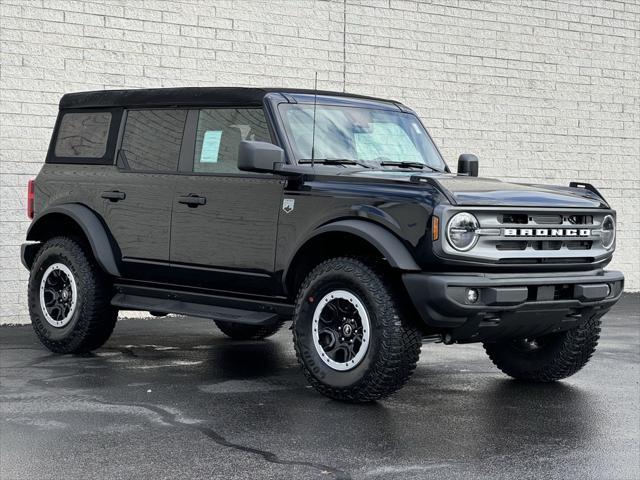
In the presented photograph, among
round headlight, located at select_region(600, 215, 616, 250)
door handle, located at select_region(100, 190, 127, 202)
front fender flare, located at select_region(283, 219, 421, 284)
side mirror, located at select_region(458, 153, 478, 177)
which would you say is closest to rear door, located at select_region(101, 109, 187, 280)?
door handle, located at select_region(100, 190, 127, 202)

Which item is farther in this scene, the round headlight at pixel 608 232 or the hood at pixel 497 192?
the round headlight at pixel 608 232

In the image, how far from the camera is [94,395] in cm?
741

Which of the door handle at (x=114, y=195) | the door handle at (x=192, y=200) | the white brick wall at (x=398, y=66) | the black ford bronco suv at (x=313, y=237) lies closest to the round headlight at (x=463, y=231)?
the black ford bronco suv at (x=313, y=237)

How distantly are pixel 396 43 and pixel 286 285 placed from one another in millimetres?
6936

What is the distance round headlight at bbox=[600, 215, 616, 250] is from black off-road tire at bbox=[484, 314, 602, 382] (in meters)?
0.52

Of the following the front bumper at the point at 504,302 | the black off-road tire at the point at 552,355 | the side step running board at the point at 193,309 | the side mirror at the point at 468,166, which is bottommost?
the black off-road tire at the point at 552,355

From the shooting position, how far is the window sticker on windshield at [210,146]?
27.5ft

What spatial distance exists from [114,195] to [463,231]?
3.17 metres

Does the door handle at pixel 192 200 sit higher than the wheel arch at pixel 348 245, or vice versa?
the door handle at pixel 192 200

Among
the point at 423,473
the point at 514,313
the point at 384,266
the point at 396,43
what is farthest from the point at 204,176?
the point at 396,43

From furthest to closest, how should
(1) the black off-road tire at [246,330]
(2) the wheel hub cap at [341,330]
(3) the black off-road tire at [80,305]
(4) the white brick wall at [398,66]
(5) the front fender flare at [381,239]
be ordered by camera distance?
(4) the white brick wall at [398,66]
(1) the black off-road tire at [246,330]
(3) the black off-road tire at [80,305]
(2) the wheel hub cap at [341,330]
(5) the front fender flare at [381,239]

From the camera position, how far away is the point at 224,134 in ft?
27.5

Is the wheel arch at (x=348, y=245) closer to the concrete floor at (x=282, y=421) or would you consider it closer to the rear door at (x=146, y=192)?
the concrete floor at (x=282, y=421)

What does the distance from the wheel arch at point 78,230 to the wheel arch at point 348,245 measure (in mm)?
1805
